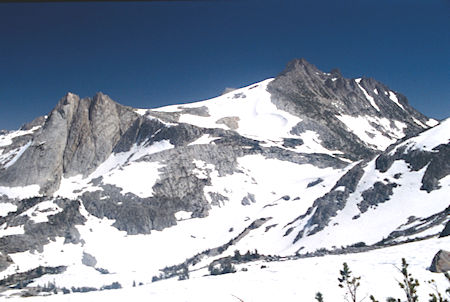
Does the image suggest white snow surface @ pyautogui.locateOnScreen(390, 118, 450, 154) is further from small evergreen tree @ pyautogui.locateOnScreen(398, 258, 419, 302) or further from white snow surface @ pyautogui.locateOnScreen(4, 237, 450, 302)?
small evergreen tree @ pyautogui.locateOnScreen(398, 258, 419, 302)

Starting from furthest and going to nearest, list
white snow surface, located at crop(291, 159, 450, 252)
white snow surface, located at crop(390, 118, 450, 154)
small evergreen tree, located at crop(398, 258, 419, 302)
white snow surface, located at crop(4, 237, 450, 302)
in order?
white snow surface, located at crop(390, 118, 450, 154), white snow surface, located at crop(291, 159, 450, 252), white snow surface, located at crop(4, 237, 450, 302), small evergreen tree, located at crop(398, 258, 419, 302)

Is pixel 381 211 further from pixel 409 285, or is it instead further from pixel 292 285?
pixel 409 285

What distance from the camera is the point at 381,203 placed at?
128 m

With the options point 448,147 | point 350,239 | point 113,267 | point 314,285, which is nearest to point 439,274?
point 314,285

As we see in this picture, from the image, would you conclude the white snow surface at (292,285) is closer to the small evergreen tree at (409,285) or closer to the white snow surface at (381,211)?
the small evergreen tree at (409,285)

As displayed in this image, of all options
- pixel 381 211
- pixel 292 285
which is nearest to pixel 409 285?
pixel 292 285

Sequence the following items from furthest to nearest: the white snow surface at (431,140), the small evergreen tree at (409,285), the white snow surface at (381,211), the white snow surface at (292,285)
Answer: the white snow surface at (431,140) → the white snow surface at (381,211) → the white snow surface at (292,285) → the small evergreen tree at (409,285)

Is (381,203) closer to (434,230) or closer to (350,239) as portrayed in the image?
(350,239)

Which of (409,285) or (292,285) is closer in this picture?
(409,285)

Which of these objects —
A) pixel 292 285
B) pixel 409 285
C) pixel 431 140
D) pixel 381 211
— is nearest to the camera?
pixel 409 285

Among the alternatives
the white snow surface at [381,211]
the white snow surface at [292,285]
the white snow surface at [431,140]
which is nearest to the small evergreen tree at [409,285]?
the white snow surface at [292,285]

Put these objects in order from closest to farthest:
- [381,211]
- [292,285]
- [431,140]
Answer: [292,285]
[381,211]
[431,140]

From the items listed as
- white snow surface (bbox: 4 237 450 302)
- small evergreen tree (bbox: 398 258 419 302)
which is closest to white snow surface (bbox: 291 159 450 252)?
white snow surface (bbox: 4 237 450 302)

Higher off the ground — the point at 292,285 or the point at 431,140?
the point at 431,140
